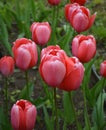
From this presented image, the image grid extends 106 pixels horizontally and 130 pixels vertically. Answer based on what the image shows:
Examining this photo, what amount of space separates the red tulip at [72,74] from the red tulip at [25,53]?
254mm

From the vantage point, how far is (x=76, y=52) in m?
1.55

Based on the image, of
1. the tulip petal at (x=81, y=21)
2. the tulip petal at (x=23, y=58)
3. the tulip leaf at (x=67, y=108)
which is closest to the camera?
the tulip petal at (x=23, y=58)

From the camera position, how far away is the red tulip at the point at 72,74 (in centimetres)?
124

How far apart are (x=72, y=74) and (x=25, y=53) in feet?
0.91

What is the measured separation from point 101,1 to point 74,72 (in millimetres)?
3129

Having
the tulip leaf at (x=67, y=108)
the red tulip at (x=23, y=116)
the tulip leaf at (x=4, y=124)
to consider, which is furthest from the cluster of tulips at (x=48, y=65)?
the tulip leaf at (x=67, y=108)

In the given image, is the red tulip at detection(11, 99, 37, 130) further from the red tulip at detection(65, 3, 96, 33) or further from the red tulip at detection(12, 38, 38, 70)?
the red tulip at detection(65, 3, 96, 33)

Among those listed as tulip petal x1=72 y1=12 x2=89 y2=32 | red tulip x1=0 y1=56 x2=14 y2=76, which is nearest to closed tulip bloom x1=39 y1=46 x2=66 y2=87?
red tulip x1=0 y1=56 x2=14 y2=76

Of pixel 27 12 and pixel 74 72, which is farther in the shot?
pixel 27 12

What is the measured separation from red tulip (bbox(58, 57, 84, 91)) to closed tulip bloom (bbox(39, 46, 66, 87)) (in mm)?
19

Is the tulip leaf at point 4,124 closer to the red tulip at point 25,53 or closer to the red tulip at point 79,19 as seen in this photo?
the red tulip at point 25,53

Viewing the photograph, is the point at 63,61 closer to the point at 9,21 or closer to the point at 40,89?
the point at 40,89

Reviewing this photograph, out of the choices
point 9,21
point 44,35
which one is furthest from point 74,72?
point 9,21

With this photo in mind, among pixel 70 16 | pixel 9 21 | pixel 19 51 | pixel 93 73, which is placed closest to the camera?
pixel 19 51
